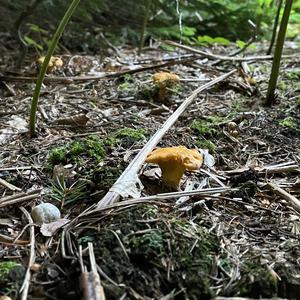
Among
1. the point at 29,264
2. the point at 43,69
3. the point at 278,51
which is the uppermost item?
the point at 278,51

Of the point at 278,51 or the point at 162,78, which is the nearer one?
the point at 278,51

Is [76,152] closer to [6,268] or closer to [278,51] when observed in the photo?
[6,268]

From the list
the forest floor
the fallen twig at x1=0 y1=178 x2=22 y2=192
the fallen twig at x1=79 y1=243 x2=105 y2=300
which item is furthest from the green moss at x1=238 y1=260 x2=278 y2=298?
the fallen twig at x1=0 y1=178 x2=22 y2=192

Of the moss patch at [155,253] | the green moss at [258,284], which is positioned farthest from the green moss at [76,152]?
the green moss at [258,284]

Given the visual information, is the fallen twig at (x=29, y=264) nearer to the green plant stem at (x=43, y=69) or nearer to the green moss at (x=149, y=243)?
the green moss at (x=149, y=243)

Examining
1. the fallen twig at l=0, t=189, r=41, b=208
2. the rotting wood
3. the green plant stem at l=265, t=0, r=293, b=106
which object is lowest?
the fallen twig at l=0, t=189, r=41, b=208

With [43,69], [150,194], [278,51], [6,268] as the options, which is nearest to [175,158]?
[150,194]

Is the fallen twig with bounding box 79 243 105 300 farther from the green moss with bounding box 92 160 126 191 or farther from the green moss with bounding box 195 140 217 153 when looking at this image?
the green moss with bounding box 195 140 217 153
